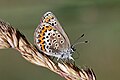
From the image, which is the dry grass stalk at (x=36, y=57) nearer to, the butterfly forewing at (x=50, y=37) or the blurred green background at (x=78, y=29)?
the butterfly forewing at (x=50, y=37)

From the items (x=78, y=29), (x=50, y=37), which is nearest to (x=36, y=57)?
(x=50, y=37)

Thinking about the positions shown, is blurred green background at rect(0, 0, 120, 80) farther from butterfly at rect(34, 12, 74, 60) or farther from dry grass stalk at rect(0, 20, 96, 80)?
dry grass stalk at rect(0, 20, 96, 80)

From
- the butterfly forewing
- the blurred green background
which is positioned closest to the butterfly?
the butterfly forewing

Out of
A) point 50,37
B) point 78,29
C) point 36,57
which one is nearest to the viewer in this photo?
point 36,57

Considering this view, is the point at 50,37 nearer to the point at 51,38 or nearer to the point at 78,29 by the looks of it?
the point at 51,38

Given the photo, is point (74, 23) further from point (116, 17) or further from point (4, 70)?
point (4, 70)
